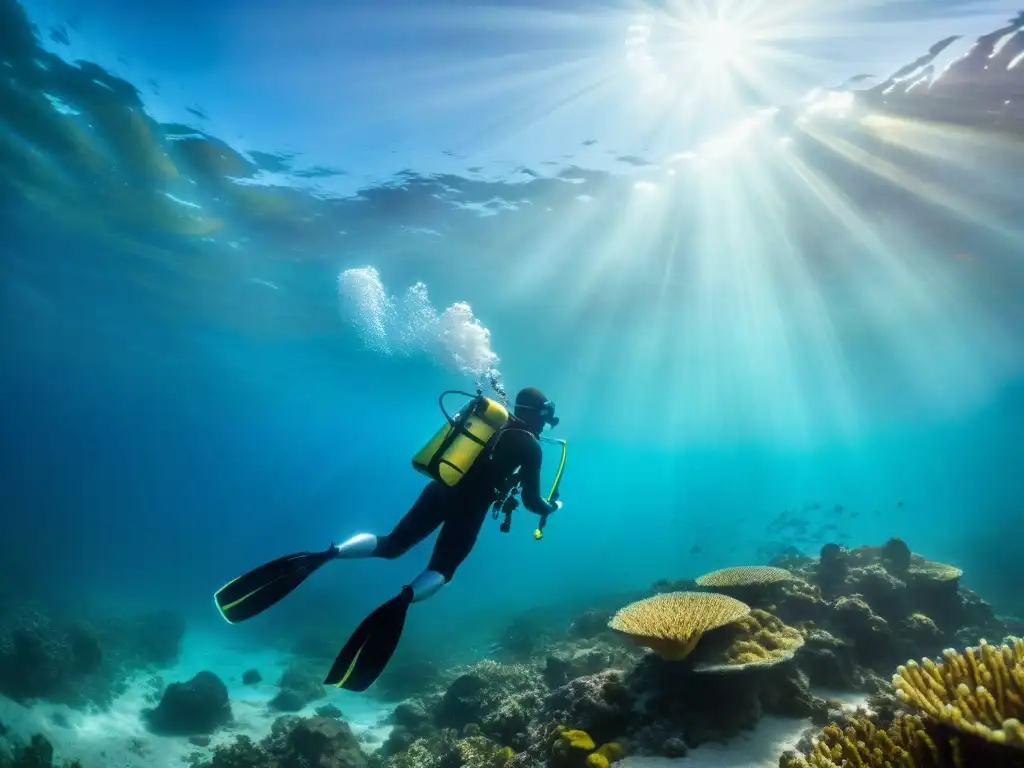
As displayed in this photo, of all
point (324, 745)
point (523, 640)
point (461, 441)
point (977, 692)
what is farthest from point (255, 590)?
point (523, 640)

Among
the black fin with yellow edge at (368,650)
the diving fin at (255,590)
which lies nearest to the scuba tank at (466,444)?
the black fin with yellow edge at (368,650)

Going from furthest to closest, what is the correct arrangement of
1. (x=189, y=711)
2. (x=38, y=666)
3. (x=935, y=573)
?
1. (x=38, y=666)
2. (x=189, y=711)
3. (x=935, y=573)

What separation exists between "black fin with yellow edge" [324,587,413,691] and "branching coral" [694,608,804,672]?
3137 mm

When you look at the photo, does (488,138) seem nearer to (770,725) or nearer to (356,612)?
(770,725)

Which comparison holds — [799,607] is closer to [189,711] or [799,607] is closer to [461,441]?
[461,441]

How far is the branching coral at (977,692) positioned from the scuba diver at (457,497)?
11.7ft

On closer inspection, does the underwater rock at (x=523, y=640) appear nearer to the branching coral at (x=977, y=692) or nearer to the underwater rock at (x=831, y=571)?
the underwater rock at (x=831, y=571)

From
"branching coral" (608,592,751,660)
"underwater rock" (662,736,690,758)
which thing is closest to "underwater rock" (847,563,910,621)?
"branching coral" (608,592,751,660)

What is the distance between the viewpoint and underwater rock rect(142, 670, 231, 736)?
13.5 meters

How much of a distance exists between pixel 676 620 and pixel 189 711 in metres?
14.6

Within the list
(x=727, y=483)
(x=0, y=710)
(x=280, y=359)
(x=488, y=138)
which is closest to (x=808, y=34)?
(x=488, y=138)

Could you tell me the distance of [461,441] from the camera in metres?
6.07

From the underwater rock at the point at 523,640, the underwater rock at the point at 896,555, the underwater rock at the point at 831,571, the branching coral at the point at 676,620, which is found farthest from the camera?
the underwater rock at the point at 523,640

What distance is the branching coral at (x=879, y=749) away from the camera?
8.95 ft
